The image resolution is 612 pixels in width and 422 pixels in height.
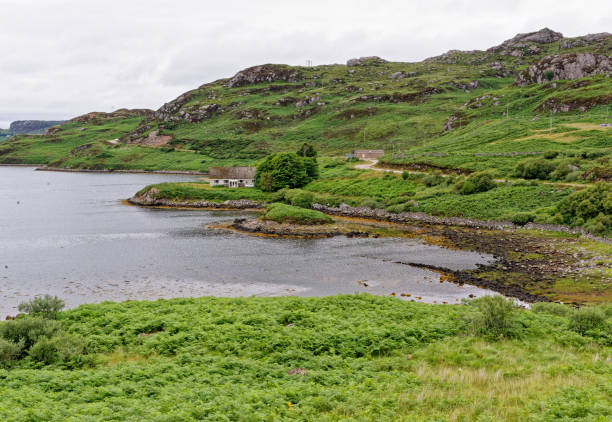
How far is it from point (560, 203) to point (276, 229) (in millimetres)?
46418

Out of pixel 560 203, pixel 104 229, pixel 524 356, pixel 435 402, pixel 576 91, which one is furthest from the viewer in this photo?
pixel 576 91

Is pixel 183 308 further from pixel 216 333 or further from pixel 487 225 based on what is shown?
pixel 487 225

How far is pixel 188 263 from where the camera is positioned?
54.5 metres

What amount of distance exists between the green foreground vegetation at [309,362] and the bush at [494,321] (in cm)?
7

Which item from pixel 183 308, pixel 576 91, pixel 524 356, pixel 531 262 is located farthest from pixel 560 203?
pixel 576 91

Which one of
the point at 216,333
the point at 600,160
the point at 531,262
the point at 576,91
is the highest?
the point at 576,91

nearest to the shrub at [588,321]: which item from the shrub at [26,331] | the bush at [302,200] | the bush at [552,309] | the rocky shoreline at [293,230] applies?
the bush at [552,309]

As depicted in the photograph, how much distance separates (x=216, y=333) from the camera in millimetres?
22844

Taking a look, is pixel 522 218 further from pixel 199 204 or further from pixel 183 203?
pixel 183 203

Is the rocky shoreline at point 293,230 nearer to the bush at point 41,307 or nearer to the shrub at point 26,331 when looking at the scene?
the bush at point 41,307

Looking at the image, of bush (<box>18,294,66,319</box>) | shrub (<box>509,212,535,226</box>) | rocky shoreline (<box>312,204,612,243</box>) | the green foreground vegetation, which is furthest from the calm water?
shrub (<box>509,212,535,226</box>)

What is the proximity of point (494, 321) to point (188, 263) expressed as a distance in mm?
40443

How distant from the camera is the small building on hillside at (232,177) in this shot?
128 m

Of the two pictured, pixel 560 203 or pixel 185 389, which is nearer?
pixel 185 389
